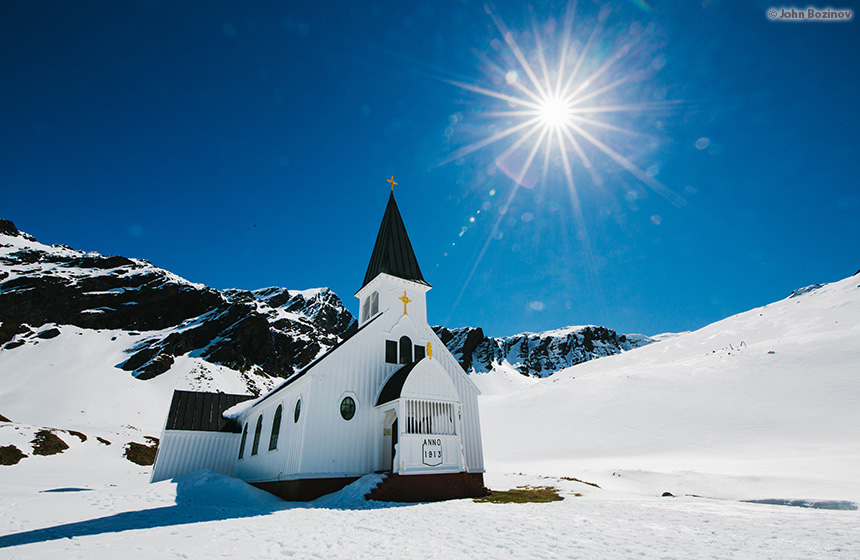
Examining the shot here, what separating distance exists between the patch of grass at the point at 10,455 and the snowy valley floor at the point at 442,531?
23.3 m

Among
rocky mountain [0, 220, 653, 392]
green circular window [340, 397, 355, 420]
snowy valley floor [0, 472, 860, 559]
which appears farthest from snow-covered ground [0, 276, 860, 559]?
rocky mountain [0, 220, 653, 392]

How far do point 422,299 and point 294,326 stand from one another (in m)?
110

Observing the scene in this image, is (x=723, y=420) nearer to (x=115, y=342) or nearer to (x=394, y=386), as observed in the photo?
(x=394, y=386)

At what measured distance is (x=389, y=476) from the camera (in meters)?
11.9

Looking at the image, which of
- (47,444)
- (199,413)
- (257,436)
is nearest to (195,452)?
(199,413)

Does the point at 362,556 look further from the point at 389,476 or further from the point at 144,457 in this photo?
the point at 144,457

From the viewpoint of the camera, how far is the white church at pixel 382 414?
496 inches

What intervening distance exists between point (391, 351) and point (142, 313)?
100733 millimetres

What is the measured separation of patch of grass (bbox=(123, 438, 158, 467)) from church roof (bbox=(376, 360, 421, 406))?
30.2m

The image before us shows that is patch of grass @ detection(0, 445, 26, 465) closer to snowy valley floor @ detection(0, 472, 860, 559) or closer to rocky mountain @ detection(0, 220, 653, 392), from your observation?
snowy valley floor @ detection(0, 472, 860, 559)

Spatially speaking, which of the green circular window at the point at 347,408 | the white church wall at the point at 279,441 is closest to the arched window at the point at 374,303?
the green circular window at the point at 347,408

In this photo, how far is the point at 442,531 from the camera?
22.6 ft

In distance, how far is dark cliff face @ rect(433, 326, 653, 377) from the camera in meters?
144

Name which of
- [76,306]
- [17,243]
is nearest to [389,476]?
[76,306]
